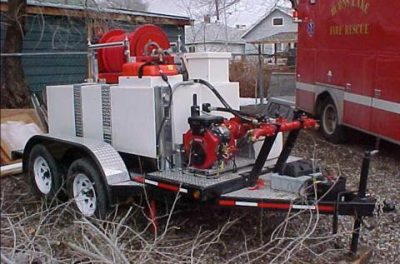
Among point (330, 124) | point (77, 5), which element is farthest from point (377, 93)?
point (77, 5)

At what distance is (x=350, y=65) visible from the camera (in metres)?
8.70

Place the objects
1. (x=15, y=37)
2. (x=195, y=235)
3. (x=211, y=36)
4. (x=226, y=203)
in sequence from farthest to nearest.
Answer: (x=211, y=36), (x=15, y=37), (x=195, y=235), (x=226, y=203)

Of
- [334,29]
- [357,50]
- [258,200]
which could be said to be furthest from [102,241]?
[334,29]

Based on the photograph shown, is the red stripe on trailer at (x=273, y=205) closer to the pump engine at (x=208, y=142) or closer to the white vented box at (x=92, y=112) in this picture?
the pump engine at (x=208, y=142)

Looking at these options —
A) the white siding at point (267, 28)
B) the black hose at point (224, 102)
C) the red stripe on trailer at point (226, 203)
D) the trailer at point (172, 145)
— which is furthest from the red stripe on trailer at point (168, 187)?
the white siding at point (267, 28)

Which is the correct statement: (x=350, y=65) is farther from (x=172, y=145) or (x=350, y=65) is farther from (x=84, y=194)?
(x=84, y=194)

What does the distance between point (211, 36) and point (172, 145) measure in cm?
2615

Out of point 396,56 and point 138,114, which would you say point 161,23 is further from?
point 138,114

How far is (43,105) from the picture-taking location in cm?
717

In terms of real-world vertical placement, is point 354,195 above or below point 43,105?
below

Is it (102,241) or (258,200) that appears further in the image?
(258,200)

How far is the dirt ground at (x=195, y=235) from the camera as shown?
3.60 m

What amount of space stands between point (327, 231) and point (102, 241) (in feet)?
7.66

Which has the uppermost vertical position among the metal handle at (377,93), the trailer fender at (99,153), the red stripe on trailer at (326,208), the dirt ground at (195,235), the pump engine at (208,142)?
the metal handle at (377,93)
